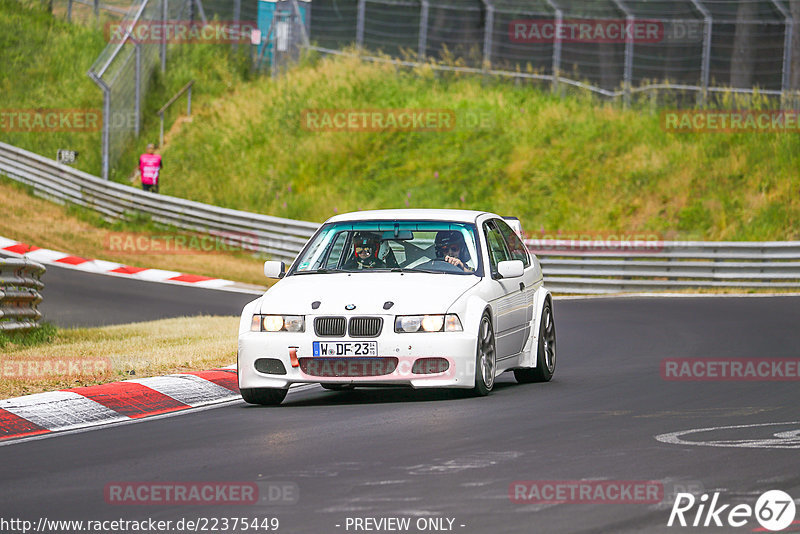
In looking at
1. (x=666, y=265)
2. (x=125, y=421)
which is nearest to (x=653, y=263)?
(x=666, y=265)

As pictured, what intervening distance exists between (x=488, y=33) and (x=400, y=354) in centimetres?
2525

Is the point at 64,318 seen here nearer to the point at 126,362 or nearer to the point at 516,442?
the point at 126,362

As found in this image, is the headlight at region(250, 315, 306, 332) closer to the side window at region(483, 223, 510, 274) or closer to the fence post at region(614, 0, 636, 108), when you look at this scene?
the side window at region(483, 223, 510, 274)

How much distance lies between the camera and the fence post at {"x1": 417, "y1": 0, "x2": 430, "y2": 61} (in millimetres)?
35531

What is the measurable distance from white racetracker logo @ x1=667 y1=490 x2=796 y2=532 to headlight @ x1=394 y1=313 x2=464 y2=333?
426cm

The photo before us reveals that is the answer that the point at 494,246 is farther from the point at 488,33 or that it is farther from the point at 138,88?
the point at 138,88

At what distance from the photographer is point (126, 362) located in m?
13.4

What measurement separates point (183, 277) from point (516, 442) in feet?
68.1

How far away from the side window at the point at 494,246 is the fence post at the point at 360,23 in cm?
2543

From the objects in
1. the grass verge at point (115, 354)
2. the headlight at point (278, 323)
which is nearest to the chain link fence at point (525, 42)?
the grass verge at point (115, 354)

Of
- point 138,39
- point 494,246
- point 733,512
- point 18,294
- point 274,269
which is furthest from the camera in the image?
point 138,39

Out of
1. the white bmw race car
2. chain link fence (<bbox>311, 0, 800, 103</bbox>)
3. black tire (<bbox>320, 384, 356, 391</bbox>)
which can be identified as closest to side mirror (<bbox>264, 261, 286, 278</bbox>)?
the white bmw race car

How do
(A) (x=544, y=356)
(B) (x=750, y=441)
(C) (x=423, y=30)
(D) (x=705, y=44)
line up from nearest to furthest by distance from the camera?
(B) (x=750, y=441)
(A) (x=544, y=356)
(D) (x=705, y=44)
(C) (x=423, y=30)

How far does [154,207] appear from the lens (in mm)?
34562
